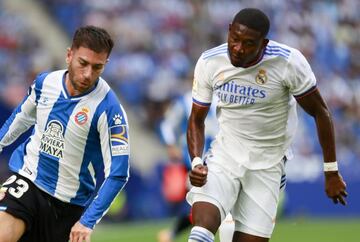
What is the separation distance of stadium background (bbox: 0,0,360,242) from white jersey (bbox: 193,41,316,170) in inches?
326

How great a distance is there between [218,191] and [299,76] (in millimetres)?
1116

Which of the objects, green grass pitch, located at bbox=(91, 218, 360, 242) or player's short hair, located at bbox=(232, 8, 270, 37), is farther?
green grass pitch, located at bbox=(91, 218, 360, 242)

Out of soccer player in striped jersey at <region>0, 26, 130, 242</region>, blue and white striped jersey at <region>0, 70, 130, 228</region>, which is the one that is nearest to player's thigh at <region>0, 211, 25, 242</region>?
soccer player in striped jersey at <region>0, 26, 130, 242</region>

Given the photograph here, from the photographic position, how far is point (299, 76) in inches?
281

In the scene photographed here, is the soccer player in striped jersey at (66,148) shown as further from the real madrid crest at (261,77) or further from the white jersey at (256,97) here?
the real madrid crest at (261,77)

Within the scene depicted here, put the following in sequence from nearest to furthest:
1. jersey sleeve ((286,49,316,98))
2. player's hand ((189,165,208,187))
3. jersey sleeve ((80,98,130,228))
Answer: jersey sleeve ((80,98,130,228)), player's hand ((189,165,208,187)), jersey sleeve ((286,49,316,98))

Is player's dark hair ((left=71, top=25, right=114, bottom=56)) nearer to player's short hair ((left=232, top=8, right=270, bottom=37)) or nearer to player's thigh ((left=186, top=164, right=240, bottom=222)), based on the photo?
player's short hair ((left=232, top=8, right=270, bottom=37))

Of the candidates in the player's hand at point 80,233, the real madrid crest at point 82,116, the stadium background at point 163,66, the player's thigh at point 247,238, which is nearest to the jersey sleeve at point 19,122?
the real madrid crest at point 82,116

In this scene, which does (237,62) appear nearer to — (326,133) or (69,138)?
(326,133)

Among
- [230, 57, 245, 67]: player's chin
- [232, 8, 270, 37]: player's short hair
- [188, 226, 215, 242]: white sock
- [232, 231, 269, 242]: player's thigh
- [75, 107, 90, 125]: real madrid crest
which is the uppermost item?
[232, 8, 270, 37]: player's short hair

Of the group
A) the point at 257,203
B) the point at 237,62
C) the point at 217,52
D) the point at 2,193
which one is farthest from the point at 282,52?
the point at 2,193

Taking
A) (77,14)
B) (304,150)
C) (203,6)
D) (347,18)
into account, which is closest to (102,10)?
(77,14)

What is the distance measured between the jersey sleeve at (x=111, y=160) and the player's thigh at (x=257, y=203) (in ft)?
4.25

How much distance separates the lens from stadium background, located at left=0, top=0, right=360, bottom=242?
17312 millimetres
